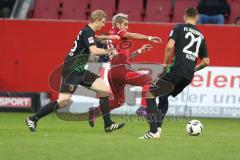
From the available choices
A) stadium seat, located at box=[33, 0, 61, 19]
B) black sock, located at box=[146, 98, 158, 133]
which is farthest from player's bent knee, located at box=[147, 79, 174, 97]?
stadium seat, located at box=[33, 0, 61, 19]

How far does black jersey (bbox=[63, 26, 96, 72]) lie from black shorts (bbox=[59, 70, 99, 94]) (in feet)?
0.24

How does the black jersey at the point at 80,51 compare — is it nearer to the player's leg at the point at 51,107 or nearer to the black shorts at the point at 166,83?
the player's leg at the point at 51,107

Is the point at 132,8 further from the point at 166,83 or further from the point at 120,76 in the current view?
the point at 166,83

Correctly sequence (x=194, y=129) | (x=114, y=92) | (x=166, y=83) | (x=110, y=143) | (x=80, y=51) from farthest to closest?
(x=114, y=92)
(x=80, y=51)
(x=194, y=129)
(x=166, y=83)
(x=110, y=143)

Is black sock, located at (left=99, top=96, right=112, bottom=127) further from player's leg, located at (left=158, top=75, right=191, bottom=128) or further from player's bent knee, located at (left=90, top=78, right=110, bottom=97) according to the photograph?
player's leg, located at (left=158, top=75, right=191, bottom=128)

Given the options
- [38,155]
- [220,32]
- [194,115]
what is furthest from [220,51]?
[38,155]

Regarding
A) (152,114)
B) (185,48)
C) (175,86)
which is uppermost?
(185,48)

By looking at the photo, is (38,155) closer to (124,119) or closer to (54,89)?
(124,119)

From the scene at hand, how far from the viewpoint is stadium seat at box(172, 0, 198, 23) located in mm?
20312

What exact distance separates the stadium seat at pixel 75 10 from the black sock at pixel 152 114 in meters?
8.59

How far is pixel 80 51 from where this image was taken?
509 inches

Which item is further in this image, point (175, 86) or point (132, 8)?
point (132, 8)

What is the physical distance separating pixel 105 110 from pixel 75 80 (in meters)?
0.72

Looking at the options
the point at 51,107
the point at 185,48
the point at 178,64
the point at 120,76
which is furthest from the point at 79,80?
the point at 185,48
